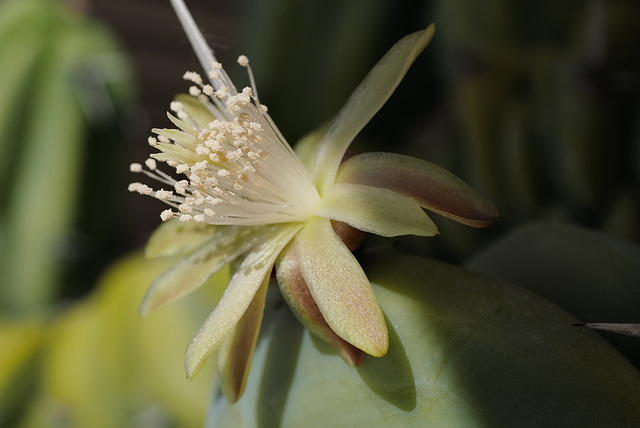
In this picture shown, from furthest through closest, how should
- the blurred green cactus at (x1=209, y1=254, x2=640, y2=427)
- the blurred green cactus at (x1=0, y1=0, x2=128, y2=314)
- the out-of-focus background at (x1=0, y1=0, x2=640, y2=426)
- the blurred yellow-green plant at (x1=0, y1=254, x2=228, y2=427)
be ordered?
the blurred green cactus at (x1=0, y1=0, x2=128, y2=314), the blurred yellow-green plant at (x1=0, y1=254, x2=228, y2=427), the out-of-focus background at (x1=0, y1=0, x2=640, y2=426), the blurred green cactus at (x1=209, y1=254, x2=640, y2=427)

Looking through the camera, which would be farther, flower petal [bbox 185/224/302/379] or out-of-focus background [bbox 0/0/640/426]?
out-of-focus background [bbox 0/0/640/426]

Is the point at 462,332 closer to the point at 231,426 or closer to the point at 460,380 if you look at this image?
the point at 460,380

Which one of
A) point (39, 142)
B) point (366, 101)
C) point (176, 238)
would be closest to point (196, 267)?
point (176, 238)

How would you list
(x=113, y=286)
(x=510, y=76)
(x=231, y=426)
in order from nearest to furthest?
1. (x=231, y=426)
2. (x=510, y=76)
3. (x=113, y=286)

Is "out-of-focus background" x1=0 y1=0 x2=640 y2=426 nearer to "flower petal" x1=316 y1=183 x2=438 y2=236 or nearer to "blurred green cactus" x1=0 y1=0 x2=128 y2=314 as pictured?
"blurred green cactus" x1=0 y1=0 x2=128 y2=314

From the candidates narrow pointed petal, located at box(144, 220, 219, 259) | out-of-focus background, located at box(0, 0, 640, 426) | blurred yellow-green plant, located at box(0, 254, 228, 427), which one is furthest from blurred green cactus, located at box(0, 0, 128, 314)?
narrow pointed petal, located at box(144, 220, 219, 259)

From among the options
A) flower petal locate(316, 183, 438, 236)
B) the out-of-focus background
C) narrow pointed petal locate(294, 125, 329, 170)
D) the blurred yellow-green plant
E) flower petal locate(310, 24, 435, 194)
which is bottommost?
the blurred yellow-green plant

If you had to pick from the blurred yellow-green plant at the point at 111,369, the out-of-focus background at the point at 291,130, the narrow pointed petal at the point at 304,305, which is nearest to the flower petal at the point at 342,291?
the narrow pointed petal at the point at 304,305

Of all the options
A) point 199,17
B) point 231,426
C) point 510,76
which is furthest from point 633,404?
point 199,17
